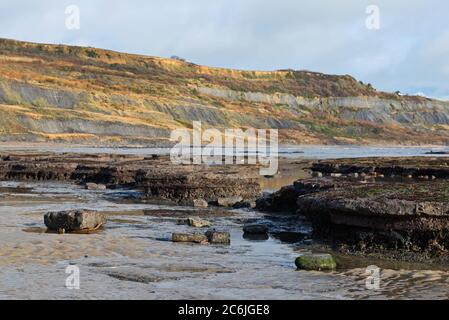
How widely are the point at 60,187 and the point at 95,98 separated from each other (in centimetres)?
11123

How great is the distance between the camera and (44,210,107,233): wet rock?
17906mm

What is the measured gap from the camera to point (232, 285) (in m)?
11.9

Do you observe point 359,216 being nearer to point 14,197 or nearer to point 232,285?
point 232,285

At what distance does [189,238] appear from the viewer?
16766mm

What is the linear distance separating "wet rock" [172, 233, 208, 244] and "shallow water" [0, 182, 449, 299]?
27 centimetres

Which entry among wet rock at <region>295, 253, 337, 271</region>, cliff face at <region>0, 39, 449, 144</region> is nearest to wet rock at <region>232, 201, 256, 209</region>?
wet rock at <region>295, 253, 337, 271</region>

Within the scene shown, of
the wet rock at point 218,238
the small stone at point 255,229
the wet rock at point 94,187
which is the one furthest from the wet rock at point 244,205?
the wet rock at point 94,187

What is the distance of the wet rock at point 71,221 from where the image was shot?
1791 cm

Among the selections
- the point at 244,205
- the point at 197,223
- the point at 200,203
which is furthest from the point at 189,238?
the point at 200,203

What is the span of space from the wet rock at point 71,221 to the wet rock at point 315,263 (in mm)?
7047

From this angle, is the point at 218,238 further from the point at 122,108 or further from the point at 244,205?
the point at 122,108

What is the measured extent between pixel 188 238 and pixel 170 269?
3518 mm

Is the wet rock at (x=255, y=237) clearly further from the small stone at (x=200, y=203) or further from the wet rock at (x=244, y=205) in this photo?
the small stone at (x=200, y=203)
